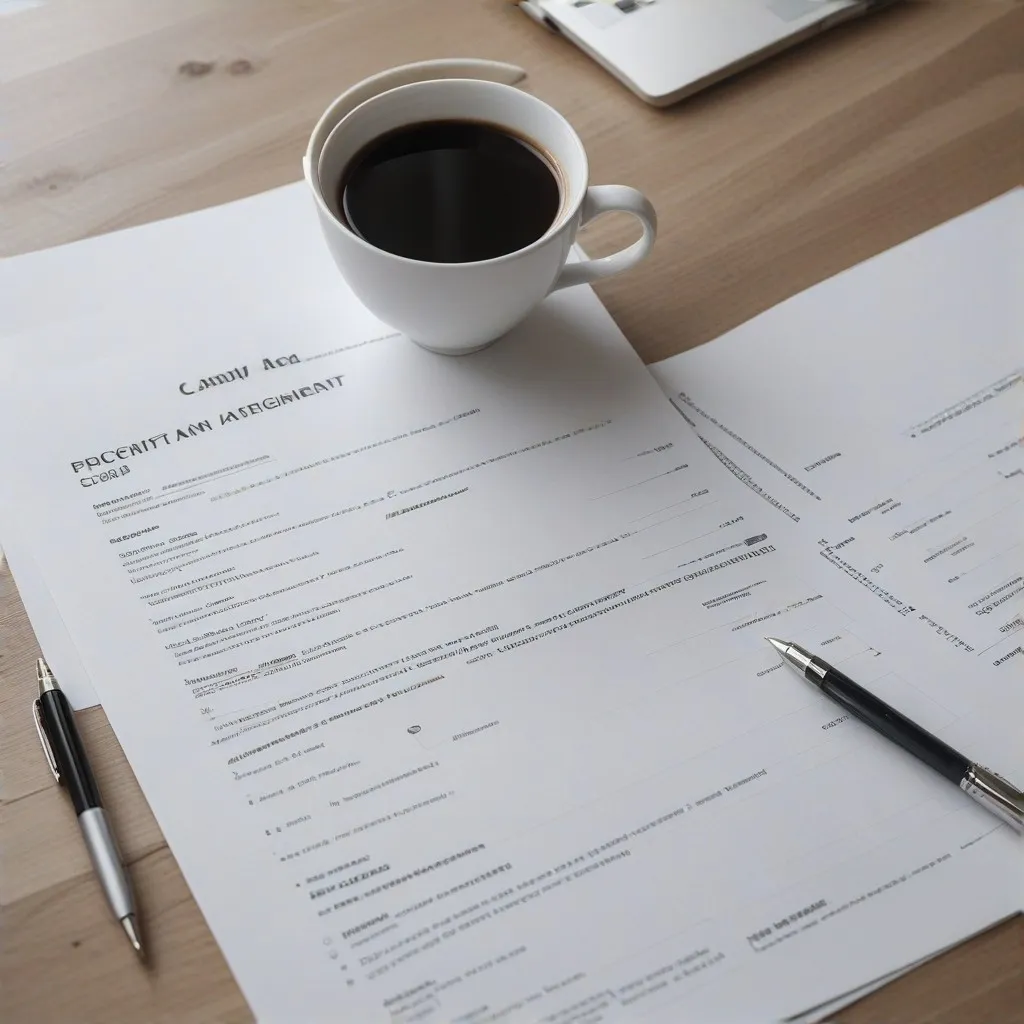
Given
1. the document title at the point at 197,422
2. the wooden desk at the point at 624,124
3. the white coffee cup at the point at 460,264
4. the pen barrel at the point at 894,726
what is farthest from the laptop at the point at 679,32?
the pen barrel at the point at 894,726

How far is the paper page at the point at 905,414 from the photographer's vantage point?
562 mm

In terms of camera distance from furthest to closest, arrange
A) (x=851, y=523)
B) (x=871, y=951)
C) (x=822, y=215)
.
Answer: (x=822, y=215) < (x=851, y=523) < (x=871, y=951)

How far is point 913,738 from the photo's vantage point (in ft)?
1.62

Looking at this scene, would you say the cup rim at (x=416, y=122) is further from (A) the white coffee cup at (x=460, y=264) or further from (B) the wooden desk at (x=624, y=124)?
(B) the wooden desk at (x=624, y=124)

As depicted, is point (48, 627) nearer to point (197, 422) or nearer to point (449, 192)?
point (197, 422)

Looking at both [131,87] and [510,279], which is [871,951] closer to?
[510,279]

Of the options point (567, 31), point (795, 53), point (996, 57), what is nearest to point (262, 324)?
point (567, 31)

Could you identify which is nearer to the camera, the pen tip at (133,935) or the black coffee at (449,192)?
the pen tip at (133,935)

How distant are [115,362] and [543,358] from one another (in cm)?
23

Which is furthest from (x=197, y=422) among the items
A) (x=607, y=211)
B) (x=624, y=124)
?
(x=624, y=124)

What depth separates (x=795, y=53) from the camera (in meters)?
0.77

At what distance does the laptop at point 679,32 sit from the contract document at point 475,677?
0.21 metres

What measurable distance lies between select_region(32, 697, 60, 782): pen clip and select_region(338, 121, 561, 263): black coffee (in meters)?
0.27

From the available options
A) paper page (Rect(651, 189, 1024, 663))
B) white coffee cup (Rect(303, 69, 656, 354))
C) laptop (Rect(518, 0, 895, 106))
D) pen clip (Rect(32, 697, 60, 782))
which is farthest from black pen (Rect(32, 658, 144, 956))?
laptop (Rect(518, 0, 895, 106))
